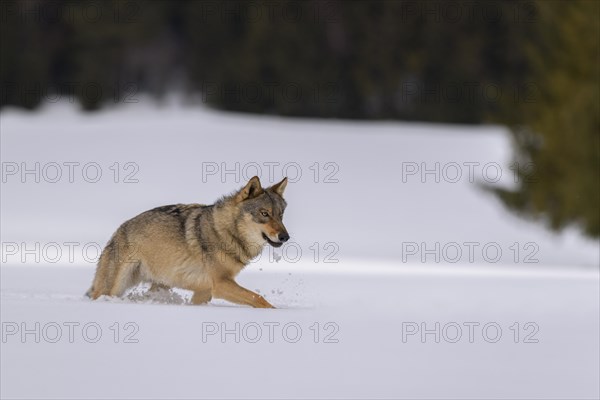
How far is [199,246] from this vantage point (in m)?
9.00

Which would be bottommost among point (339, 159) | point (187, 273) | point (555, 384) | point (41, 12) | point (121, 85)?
point (555, 384)

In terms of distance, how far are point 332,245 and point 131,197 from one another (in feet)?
11.5

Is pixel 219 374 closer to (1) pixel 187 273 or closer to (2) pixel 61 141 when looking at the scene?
(1) pixel 187 273

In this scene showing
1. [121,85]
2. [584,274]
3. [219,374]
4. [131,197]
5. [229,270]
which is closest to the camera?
[219,374]

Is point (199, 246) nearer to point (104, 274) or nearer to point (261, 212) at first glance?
point (261, 212)

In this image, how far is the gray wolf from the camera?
882 cm

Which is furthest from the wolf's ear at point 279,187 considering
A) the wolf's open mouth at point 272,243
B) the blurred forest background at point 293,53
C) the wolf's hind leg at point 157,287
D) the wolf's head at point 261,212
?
the blurred forest background at point 293,53

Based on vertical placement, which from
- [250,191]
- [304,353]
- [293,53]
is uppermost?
[293,53]

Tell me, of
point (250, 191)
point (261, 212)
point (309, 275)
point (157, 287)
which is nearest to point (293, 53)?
point (309, 275)

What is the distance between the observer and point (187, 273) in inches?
354

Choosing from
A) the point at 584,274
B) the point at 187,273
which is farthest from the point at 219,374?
the point at 584,274

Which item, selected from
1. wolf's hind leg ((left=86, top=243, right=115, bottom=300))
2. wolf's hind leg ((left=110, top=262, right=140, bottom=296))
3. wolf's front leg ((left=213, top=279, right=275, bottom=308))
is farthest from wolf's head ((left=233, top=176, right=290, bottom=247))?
wolf's hind leg ((left=86, top=243, right=115, bottom=300))

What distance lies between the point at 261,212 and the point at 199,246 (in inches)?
22.8

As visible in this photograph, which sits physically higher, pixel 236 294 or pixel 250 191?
pixel 250 191
